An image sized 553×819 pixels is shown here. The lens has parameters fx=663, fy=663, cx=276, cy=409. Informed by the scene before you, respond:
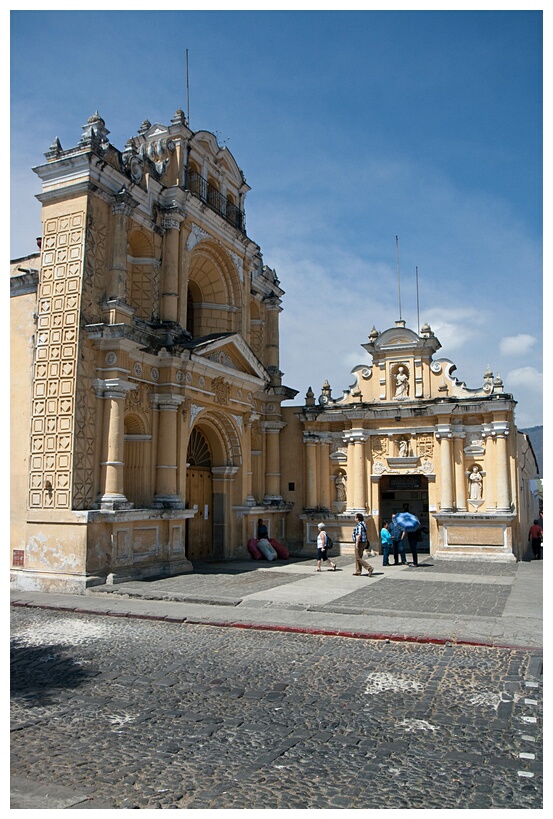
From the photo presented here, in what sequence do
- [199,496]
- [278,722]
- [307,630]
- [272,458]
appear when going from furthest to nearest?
[272,458] < [199,496] < [307,630] < [278,722]

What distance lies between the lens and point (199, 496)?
2067 cm

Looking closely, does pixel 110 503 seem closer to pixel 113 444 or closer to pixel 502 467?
pixel 113 444

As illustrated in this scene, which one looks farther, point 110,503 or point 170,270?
point 170,270

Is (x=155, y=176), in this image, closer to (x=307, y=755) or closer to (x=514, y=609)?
(x=514, y=609)

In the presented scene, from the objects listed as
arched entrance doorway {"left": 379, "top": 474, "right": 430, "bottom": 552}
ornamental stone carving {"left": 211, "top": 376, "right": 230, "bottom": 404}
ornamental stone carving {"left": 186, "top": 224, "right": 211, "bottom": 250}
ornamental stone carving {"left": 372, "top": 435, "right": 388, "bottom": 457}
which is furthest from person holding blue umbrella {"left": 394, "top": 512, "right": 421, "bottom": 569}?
ornamental stone carving {"left": 186, "top": 224, "right": 211, "bottom": 250}

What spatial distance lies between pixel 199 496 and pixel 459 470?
873 cm

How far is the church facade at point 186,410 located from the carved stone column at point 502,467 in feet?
0.15

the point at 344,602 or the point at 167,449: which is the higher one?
the point at 167,449

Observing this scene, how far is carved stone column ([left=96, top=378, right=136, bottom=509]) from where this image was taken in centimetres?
1505

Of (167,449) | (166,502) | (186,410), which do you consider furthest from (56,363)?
(166,502)

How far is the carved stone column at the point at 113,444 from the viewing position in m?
15.1

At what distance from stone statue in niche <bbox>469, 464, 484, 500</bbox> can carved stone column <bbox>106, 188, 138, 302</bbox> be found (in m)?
12.8

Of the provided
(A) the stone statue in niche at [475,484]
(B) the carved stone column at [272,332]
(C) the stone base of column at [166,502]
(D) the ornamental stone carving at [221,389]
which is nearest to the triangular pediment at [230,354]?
(D) the ornamental stone carving at [221,389]

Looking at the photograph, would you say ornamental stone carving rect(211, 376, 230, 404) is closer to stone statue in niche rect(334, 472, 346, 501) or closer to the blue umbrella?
stone statue in niche rect(334, 472, 346, 501)
